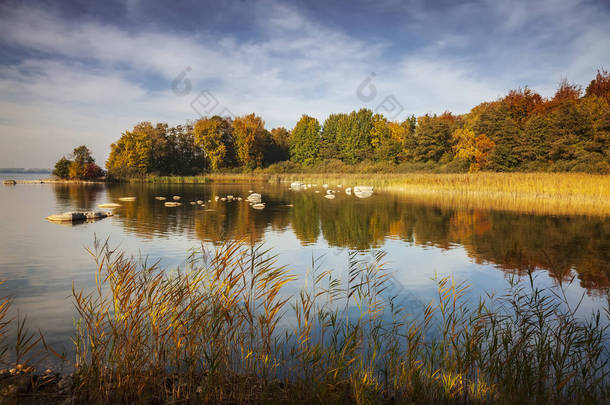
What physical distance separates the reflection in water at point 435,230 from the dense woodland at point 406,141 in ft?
78.2

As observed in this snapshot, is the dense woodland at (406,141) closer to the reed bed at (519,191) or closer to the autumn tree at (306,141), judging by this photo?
the autumn tree at (306,141)

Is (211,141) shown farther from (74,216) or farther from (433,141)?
(74,216)

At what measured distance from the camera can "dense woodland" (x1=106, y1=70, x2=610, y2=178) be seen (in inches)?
1570

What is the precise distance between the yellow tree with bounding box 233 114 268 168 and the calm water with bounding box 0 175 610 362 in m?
57.2

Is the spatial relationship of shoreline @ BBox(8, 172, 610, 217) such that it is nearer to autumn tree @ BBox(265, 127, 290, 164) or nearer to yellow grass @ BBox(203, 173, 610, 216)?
yellow grass @ BBox(203, 173, 610, 216)

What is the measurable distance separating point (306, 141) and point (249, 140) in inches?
513

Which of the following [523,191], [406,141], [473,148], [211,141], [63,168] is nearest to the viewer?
[523,191]

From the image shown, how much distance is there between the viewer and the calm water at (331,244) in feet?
24.5

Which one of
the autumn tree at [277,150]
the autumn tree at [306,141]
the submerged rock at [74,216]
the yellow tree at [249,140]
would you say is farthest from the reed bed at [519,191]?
the autumn tree at [277,150]

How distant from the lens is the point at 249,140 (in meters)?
77.6

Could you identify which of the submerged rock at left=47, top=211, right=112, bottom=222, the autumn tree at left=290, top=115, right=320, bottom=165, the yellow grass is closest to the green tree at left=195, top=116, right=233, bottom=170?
the autumn tree at left=290, top=115, right=320, bottom=165

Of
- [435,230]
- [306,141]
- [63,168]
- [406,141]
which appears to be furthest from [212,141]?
[435,230]

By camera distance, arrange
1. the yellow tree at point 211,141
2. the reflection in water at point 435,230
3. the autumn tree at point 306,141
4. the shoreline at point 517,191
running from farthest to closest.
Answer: the autumn tree at point 306,141 < the yellow tree at point 211,141 < the shoreline at point 517,191 < the reflection in water at point 435,230

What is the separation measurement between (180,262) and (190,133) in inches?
2964
